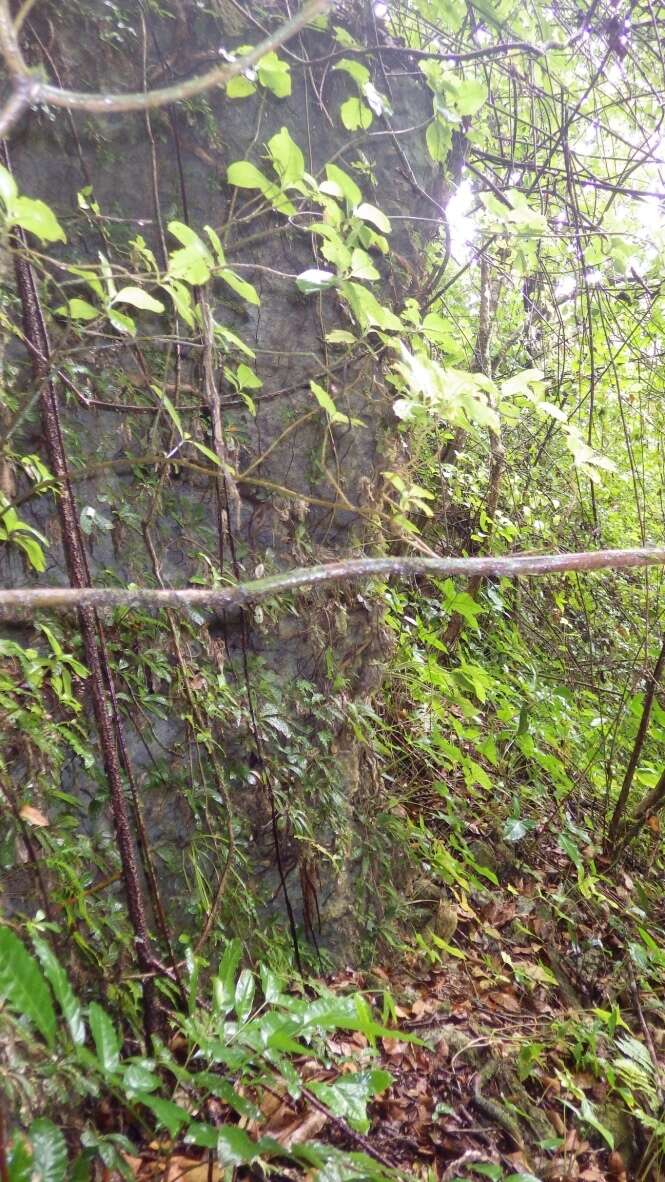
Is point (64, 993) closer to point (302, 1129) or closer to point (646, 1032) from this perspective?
point (302, 1129)

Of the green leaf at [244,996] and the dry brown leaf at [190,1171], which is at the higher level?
the green leaf at [244,996]

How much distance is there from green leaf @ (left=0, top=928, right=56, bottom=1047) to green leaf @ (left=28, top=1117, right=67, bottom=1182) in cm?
16

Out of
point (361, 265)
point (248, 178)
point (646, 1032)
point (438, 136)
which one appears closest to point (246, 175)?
point (248, 178)

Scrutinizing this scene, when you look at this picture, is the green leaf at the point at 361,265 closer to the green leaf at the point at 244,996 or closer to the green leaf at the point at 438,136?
the green leaf at the point at 438,136

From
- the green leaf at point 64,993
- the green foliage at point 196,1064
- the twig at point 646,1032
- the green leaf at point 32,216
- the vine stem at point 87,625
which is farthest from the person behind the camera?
the twig at point 646,1032

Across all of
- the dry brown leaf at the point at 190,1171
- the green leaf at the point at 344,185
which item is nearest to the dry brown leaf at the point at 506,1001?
the dry brown leaf at the point at 190,1171

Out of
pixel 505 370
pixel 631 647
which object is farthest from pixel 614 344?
pixel 631 647

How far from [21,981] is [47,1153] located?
28cm

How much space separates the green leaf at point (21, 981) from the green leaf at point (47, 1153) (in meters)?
0.16

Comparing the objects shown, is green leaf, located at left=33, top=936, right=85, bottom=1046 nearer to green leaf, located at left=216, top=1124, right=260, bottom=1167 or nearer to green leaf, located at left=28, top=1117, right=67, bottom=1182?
green leaf, located at left=28, top=1117, right=67, bottom=1182

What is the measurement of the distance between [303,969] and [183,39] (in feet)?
9.75

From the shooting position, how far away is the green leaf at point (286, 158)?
60.2 inches

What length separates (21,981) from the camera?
1166 millimetres

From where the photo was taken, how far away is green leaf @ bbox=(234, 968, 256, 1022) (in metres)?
1.63
